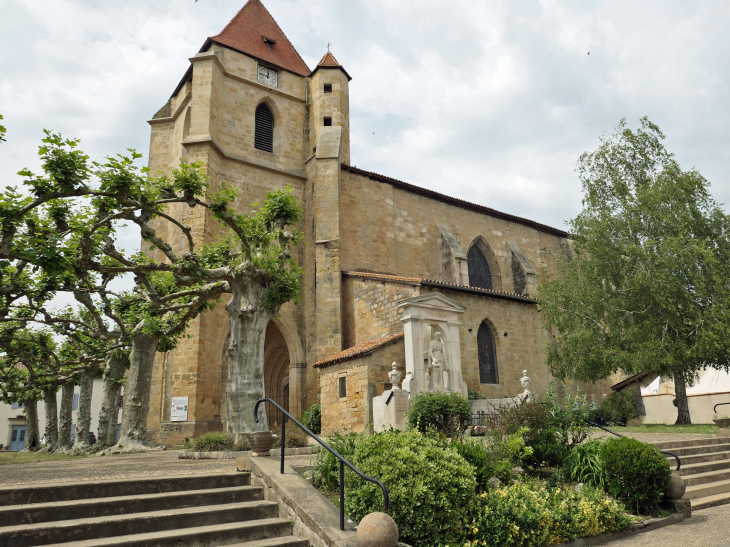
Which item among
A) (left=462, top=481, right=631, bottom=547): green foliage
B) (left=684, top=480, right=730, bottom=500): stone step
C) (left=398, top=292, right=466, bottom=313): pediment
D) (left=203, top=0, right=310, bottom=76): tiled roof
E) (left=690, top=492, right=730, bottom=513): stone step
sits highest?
(left=203, top=0, right=310, bottom=76): tiled roof

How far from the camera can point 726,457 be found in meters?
11.0

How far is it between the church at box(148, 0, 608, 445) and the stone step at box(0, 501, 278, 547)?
8467mm

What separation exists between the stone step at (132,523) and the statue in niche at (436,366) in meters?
8.40

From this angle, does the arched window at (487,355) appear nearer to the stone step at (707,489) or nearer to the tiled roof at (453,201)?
the tiled roof at (453,201)

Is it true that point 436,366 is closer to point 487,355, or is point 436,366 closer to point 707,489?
point 487,355

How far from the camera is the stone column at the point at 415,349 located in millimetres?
13656

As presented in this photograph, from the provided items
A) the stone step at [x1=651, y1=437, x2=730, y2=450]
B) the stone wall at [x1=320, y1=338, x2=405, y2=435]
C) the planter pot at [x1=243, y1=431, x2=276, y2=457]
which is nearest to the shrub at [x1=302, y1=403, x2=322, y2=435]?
the stone wall at [x1=320, y1=338, x2=405, y2=435]

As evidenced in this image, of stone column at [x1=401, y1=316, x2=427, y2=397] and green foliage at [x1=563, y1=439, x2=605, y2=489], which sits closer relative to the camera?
green foliage at [x1=563, y1=439, x2=605, y2=489]

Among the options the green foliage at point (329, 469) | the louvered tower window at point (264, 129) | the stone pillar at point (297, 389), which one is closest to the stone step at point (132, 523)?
the green foliage at point (329, 469)

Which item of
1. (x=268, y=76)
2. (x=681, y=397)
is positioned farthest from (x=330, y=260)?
(x=681, y=397)

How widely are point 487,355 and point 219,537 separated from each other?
15.4 metres

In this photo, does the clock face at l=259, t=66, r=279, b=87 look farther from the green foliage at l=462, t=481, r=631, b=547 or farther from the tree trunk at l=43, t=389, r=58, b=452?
the green foliage at l=462, t=481, r=631, b=547

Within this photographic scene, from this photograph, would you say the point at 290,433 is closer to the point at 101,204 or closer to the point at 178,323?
the point at 178,323

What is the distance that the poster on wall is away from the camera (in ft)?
54.7
